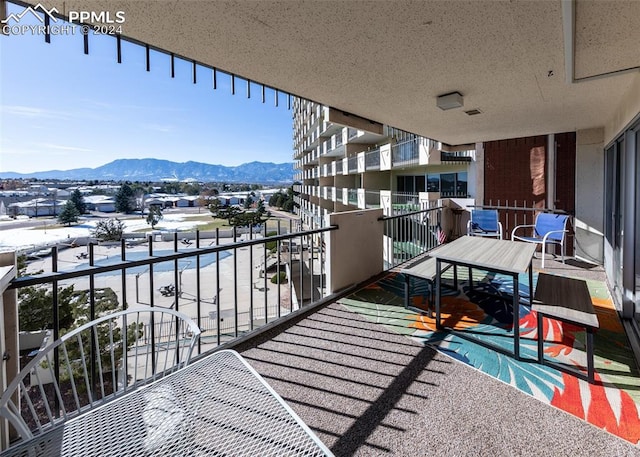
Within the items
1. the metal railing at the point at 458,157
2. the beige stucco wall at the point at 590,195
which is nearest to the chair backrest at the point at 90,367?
the beige stucco wall at the point at 590,195

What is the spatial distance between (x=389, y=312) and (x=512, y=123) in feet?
13.6

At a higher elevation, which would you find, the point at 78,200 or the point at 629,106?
the point at 629,106

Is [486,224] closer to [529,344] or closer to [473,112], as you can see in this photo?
[473,112]

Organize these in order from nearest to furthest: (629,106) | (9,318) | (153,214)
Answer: (9,318) → (629,106) → (153,214)

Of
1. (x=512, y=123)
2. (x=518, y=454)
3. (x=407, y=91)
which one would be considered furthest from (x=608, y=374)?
(x=512, y=123)

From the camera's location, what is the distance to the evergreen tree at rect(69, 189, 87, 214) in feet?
42.0

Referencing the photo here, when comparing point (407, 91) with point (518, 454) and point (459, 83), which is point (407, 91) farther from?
point (518, 454)

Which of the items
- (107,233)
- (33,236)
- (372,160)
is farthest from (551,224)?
(372,160)

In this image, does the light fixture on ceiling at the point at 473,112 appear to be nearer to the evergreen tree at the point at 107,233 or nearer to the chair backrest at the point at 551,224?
the chair backrest at the point at 551,224

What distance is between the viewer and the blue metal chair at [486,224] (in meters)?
6.32

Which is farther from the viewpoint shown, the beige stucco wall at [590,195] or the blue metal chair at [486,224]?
the blue metal chair at [486,224]

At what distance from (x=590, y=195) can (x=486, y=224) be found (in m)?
1.74

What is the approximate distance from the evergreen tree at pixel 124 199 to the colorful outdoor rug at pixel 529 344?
76.5ft

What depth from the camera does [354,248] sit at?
4332mm
